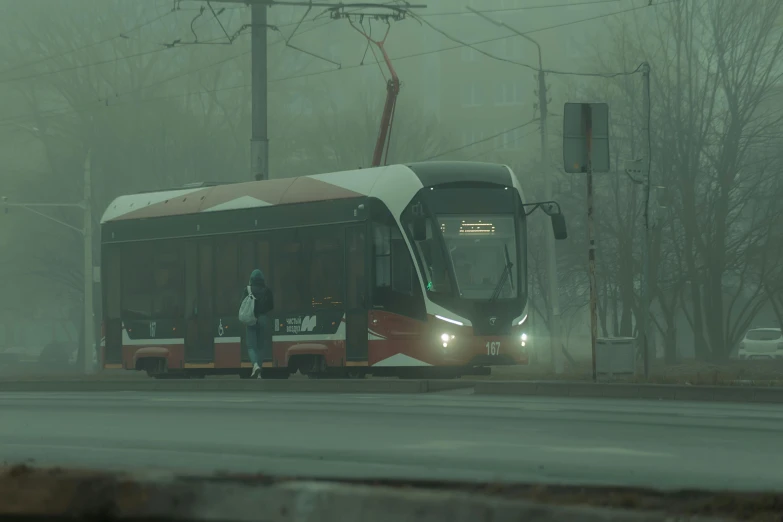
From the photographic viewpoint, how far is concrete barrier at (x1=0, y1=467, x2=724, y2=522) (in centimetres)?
616

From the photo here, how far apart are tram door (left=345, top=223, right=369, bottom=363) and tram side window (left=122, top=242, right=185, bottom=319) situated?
14.9 ft

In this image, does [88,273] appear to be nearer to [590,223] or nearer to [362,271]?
[362,271]

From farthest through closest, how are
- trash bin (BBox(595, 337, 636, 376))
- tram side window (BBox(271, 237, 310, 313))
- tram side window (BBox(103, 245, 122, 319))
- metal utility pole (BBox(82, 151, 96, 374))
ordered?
1. metal utility pole (BBox(82, 151, 96, 374))
2. tram side window (BBox(103, 245, 122, 319))
3. tram side window (BBox(271, 237, 310, 313))
4. trash bin (BBox(595, 337, 636, 376))

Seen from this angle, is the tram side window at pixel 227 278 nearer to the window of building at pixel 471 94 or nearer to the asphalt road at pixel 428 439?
the asphalt road at pixel 428 439

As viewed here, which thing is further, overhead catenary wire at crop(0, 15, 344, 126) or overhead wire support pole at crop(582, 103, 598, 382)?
overhead catenary wire at crop(0, 15, 344, 126)

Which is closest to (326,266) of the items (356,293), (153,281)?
(356,293)

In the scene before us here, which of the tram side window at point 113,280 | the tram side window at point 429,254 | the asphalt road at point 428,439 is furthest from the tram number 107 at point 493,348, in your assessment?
the tram side window at point 113,280

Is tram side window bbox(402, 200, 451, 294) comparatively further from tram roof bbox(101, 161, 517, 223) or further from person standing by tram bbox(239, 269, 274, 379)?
person standing by tram bbox(239, 269, 274, 379)

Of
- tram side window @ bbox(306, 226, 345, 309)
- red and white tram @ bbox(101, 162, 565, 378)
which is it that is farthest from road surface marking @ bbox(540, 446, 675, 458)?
tram side window @ bbox(306, 226, 345, 309)

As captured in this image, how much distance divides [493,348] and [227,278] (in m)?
A: 5.46

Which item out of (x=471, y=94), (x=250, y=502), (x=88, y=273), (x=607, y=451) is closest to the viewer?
(x=250, y=502)

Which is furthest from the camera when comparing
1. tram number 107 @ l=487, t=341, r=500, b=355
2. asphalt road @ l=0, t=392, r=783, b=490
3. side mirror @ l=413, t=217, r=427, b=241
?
tram number 107 @ l=487, t=341, r=500, b=355

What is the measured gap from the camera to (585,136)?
2184 centimetres

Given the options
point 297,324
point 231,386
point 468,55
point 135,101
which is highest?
point 468,55
